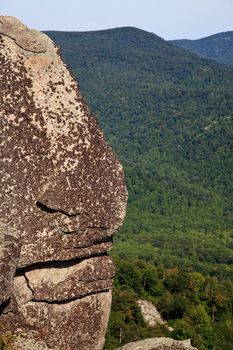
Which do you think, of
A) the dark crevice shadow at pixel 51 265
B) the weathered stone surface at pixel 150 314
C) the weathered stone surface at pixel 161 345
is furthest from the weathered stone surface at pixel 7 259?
the weathered stone surface at pixel 150 314

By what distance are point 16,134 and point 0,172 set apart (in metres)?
0.96

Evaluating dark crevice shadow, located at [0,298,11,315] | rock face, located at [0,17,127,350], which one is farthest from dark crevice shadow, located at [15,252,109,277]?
dark crevice shadow, located at [0,298,11,315]

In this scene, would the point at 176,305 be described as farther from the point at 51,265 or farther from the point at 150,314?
the point at 51,265

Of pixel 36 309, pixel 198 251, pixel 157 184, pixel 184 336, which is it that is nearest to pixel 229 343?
pixel 184 336

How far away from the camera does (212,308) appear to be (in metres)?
67.1

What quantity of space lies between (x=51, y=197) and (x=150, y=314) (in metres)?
48.4

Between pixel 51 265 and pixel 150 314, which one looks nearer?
pixel 51 265

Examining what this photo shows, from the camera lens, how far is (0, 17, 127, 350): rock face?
1277 centimetres

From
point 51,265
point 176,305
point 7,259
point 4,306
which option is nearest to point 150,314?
point 176,305

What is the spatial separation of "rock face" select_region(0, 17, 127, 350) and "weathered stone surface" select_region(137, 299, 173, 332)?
44041 millimetres

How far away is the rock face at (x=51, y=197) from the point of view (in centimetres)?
1277

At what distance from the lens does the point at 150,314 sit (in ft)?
194

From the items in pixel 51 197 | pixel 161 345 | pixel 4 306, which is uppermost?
pixel 51 197

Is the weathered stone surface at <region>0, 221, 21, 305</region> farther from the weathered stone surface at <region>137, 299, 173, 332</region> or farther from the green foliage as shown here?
the weathered stone surface at <region>137, 299, 173, 332</region>
